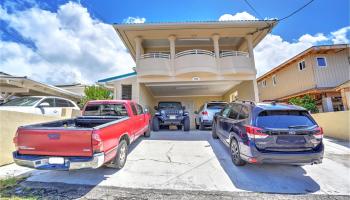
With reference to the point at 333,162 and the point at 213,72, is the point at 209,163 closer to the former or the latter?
the point at 333,162

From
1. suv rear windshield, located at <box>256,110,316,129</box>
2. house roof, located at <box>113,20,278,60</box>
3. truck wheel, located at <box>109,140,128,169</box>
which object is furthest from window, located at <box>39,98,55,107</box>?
suv rear windshield, located at <box>256,110,316,129</box>

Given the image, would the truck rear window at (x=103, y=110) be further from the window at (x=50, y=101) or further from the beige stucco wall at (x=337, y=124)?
the beige stucco wall at (x=337, y=124)

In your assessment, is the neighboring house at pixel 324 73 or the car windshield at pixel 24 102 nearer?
the car windshield at pixel 24 102

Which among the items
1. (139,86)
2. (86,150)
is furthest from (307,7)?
(86,150)

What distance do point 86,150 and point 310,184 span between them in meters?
4.63

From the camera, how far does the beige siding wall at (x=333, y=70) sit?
43.0 feet

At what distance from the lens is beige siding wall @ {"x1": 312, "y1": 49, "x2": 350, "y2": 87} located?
13.1 meters

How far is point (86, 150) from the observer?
338 cm

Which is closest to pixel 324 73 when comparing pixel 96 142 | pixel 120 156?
pixel 120 156

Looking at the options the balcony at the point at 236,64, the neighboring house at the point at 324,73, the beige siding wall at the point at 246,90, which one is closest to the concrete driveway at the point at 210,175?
the beige siding wall at the point at 246,90

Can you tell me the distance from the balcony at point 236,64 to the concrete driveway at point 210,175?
6532 millimetres

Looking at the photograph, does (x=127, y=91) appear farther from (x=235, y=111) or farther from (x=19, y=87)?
(x=235, y=111)

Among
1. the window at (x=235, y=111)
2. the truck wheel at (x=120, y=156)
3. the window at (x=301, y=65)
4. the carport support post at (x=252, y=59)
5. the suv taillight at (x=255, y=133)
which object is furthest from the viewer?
the window at (x=301, y=65)

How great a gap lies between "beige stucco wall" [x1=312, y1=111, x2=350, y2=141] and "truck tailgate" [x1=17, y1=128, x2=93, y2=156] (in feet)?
32.6
